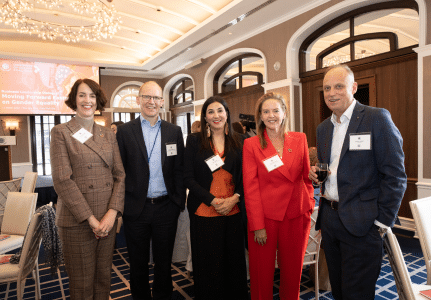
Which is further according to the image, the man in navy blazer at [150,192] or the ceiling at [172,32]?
the ceiling at [172,32]

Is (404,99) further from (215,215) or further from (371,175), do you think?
(215,215)

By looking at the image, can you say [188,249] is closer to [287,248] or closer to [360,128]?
[287,248]

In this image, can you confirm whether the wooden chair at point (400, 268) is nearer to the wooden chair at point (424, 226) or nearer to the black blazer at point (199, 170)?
the wooden chair at point (424, 226)

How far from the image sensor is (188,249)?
285cm

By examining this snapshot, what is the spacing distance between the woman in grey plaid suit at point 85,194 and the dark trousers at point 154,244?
0.17 m

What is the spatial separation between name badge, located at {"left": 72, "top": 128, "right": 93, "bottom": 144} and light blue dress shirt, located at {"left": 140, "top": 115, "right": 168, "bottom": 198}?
418mm

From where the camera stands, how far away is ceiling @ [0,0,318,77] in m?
5.62

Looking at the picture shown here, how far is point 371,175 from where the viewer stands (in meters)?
1.48

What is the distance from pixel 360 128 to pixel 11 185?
4864 mm

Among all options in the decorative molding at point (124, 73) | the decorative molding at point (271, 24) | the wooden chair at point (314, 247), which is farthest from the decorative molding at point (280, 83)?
the decorative molding at point (124, 73)

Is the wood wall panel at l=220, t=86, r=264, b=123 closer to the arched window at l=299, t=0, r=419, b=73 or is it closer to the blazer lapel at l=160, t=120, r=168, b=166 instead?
the arched window at l=299, t=0, r=419, b=73

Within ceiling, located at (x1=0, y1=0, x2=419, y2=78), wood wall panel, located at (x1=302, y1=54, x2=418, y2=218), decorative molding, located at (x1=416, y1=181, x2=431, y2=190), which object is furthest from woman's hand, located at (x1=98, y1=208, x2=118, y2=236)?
ceiling, located at (x1=0, y1=0, x2=419, y2=78)

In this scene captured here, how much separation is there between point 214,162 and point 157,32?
6.68 m

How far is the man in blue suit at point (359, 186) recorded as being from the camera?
1415mm
